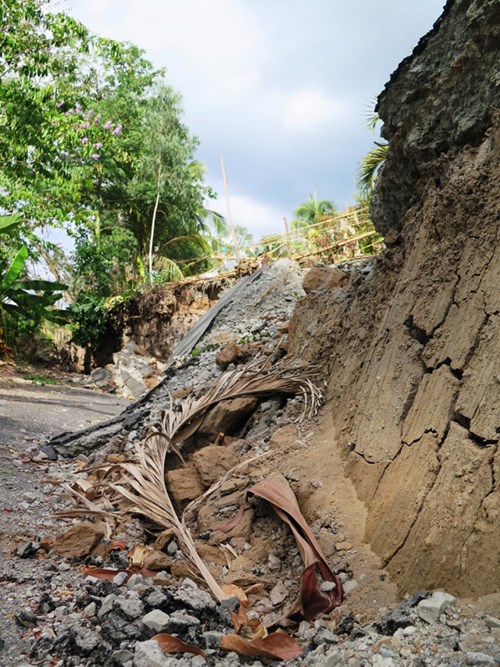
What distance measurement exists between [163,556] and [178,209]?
20.9 metres

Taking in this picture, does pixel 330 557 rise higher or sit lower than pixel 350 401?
lower

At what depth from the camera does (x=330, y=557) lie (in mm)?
2734

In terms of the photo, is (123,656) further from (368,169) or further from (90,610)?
(368,169)

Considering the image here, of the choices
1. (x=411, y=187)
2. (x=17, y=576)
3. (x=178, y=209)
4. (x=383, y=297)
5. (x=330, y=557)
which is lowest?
(x=17, y=576)

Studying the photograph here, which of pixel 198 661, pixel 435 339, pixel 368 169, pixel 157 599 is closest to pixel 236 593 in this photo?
pixel 157 599

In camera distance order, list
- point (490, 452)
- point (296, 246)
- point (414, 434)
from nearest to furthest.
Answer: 1. point (490, 452)
2. point (414, 434)
3. point (296, 246)

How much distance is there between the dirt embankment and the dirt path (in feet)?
5.51

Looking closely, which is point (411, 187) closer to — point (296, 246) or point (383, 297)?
point (383, 297)

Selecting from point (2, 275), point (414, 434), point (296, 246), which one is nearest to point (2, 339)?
point (2, 275)

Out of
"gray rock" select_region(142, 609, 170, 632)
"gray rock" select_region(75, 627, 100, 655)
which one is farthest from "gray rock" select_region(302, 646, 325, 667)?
"gray rock" select_region(75, 627, 100, 655)

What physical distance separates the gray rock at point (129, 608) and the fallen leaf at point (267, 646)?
1.34 feet

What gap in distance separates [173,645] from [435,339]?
1.82 metres

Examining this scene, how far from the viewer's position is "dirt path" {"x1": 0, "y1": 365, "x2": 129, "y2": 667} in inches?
106

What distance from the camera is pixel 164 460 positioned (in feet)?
13.9
